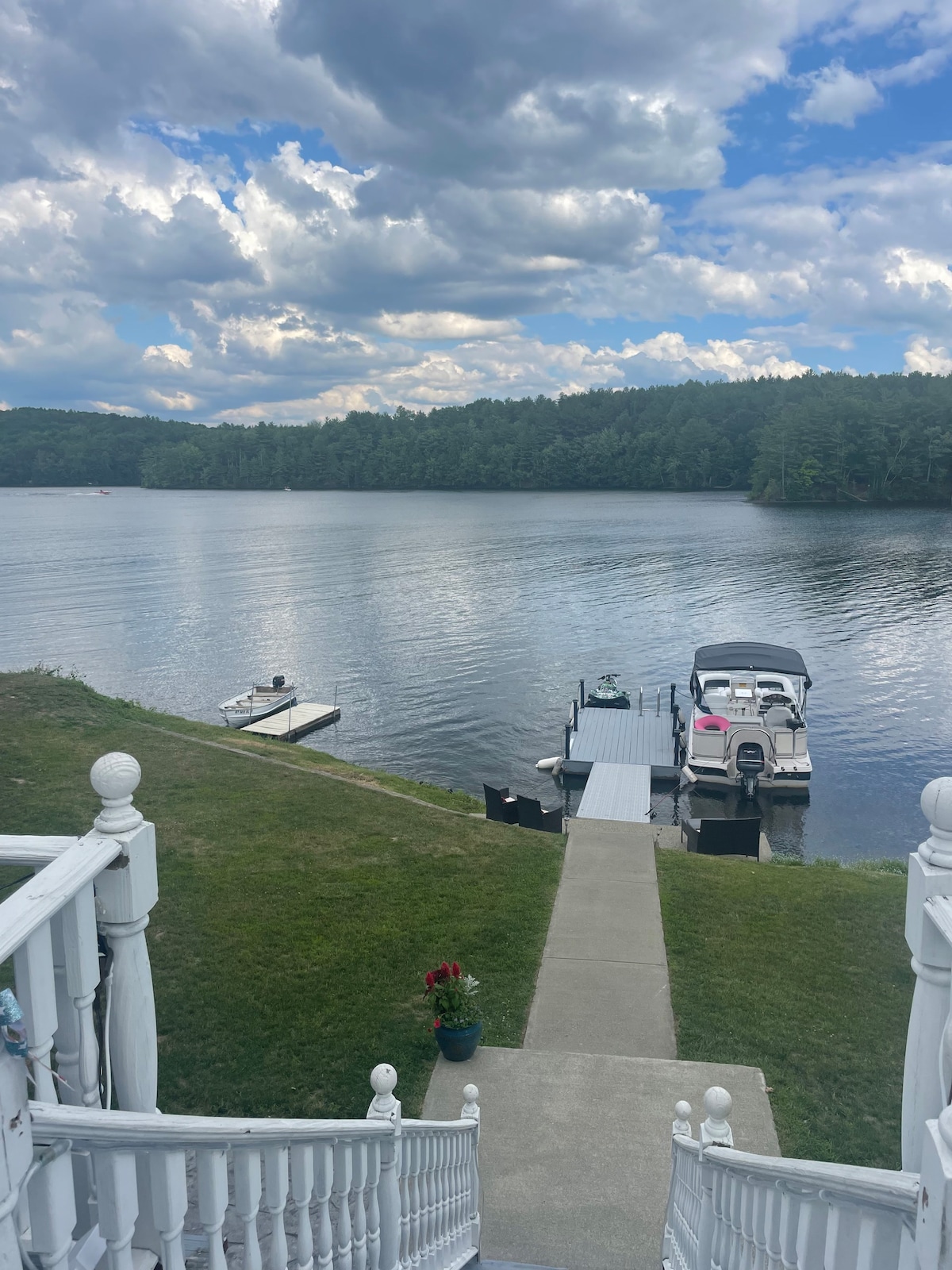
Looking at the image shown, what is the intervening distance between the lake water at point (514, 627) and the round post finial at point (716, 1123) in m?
20.0

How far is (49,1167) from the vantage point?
188 cm

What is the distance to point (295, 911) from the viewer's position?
10477 mm

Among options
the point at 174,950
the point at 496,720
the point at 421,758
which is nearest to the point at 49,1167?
the point at 174,950

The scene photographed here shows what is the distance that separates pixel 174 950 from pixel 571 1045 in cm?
417

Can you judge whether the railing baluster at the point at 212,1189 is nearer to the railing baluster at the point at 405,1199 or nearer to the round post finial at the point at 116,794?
the round post finial at the point at 116,794

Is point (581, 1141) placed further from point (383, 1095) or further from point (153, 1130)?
point (153, 1130)

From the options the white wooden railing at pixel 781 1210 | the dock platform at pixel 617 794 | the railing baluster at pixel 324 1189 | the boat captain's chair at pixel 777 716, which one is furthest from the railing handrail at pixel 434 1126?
the boat captain's chair at pixel 777 716

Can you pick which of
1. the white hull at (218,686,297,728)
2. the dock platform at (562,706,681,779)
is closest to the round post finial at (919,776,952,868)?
the dock platform at (562,706,681,779)

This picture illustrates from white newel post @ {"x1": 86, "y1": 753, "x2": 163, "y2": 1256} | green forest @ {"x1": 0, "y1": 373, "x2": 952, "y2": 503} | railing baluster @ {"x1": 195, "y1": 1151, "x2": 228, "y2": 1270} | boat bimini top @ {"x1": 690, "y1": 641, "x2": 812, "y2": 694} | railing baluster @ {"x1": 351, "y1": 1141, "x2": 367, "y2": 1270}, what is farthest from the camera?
green forest @ {"x1": 0, "y1": 373, "x2": 952, "y2": 503}

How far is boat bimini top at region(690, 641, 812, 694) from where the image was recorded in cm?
2923

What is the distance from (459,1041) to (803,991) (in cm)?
384

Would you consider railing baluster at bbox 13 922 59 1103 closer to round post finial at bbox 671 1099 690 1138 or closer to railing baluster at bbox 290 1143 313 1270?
railing baluster at bbox 290 1143 313 1270

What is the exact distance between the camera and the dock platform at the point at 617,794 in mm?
22141

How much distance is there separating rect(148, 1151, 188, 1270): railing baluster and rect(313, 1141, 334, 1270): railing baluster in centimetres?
71
